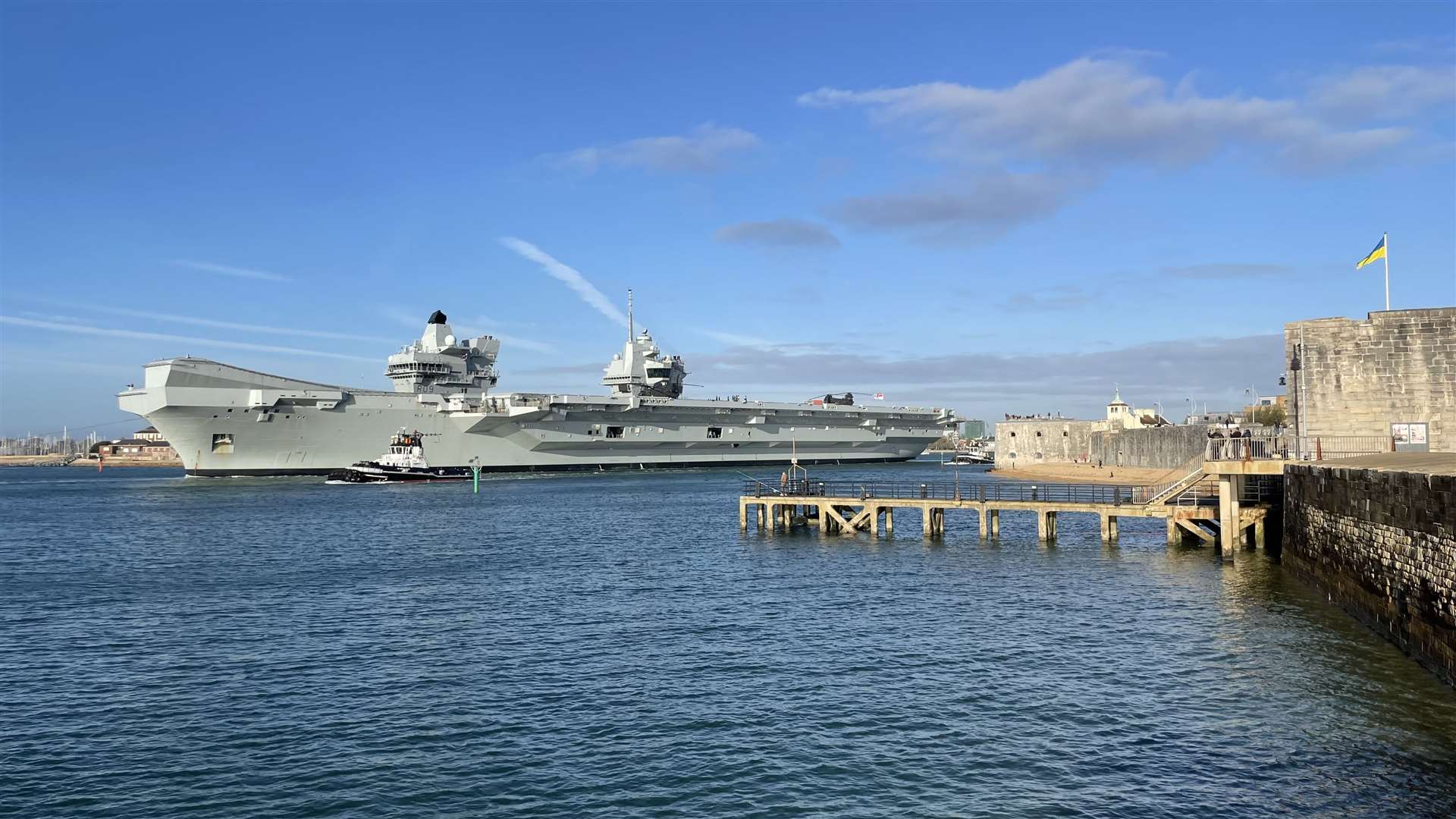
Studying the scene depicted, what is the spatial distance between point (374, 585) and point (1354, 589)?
19409 mm

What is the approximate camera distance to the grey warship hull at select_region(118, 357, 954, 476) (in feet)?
189

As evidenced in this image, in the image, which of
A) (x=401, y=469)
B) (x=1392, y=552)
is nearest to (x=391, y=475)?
(x=401, y=469)

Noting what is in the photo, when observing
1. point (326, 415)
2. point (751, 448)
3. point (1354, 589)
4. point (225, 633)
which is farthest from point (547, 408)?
point (1354, 589)

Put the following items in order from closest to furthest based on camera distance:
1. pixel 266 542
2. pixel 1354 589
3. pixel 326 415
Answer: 1. pixel 1354 589
2. pixel 266 542
3. pixel 326 415

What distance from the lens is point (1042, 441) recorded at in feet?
233

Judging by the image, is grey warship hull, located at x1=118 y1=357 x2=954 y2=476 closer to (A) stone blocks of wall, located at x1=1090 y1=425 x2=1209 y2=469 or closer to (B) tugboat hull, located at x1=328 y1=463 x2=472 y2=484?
(B) tugboat hull, located at x1=328 y1=463 x2=472 y2=484

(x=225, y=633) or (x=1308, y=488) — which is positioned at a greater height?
(x=1308, y=488)

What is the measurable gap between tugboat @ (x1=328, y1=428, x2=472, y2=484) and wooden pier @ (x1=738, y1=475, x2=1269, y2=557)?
97.4 ft

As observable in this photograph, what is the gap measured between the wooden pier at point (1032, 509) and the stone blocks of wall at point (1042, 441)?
29.9 metres

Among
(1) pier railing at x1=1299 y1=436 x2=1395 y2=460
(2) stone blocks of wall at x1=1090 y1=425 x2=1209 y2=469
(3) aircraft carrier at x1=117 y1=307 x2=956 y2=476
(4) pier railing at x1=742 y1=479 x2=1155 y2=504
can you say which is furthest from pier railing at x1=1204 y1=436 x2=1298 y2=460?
(3) aircraft carrier at x1=117 y1=307 x2=956 y2=476

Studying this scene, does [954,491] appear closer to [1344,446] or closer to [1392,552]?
[1344,446]

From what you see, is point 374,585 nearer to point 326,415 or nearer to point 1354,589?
point 1354,589

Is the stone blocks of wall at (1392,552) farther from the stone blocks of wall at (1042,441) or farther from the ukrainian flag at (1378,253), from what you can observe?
the stone blocks of wall at (1042,441)

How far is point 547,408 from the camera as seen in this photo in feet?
219
